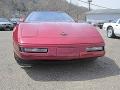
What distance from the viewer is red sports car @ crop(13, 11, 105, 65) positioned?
6098mm

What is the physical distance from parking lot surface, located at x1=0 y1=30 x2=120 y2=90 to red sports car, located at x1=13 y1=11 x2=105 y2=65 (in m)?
0.35

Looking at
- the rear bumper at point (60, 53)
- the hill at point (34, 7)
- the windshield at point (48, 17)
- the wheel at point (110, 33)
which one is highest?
the windshield at point (48, 17)

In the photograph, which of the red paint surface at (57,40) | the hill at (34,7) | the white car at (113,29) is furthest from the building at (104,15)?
the red paint surface at (57,40)

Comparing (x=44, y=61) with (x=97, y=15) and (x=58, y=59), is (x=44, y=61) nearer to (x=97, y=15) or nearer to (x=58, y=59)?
(x=58, y=59)

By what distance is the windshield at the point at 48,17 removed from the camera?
7.92 m

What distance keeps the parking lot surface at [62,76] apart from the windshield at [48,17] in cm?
118

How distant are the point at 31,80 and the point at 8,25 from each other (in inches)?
807

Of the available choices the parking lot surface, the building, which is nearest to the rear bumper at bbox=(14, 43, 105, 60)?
the parking lot surface

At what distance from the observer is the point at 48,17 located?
8125 millimetres

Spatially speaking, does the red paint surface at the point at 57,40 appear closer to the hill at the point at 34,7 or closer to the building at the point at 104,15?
the hill at the point at 34,7

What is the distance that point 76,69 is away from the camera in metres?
6.80

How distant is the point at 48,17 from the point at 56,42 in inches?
80.7

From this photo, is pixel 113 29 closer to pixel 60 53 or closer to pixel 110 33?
pixel 110 33

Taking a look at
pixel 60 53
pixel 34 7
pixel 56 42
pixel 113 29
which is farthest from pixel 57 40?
pixel 34 7
